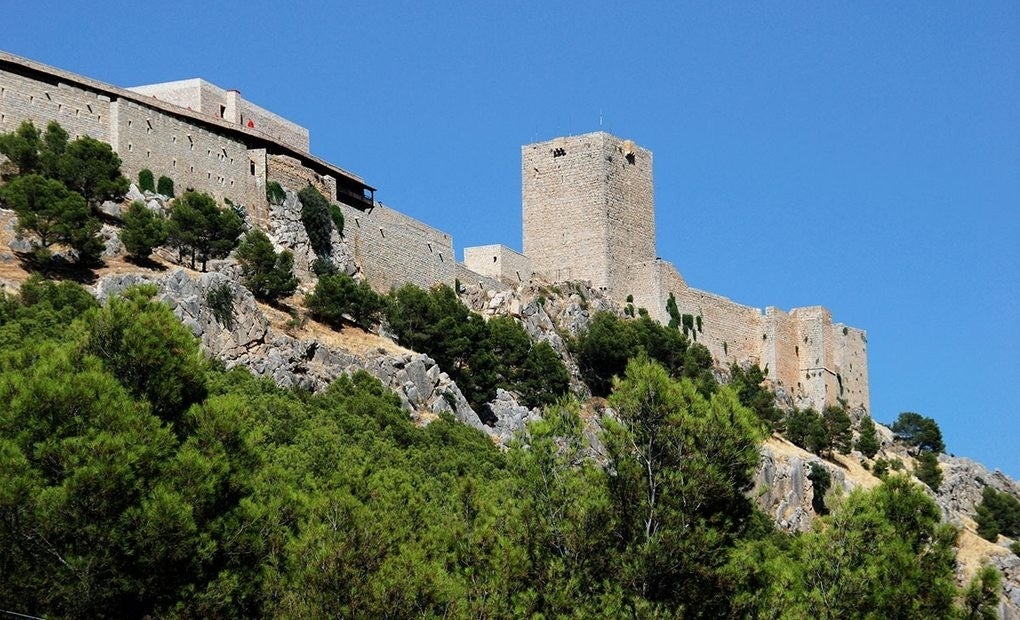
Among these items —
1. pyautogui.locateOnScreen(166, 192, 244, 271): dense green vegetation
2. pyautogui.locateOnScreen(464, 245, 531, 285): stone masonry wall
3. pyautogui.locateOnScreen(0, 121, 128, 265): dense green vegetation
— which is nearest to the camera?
pyautogui.locateOnScreen(0, 121, 128, 265): dense green vegetation

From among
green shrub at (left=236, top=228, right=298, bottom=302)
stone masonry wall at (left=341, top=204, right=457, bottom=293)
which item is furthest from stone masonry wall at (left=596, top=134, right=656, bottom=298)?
green shrub at (left=236, top=228, right=298, bottom=302)

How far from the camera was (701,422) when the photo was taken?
780 inches

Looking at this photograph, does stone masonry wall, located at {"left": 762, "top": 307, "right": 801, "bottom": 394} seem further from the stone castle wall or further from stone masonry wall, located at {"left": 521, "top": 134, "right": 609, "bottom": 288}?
the stone castle wall

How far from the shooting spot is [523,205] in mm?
56406

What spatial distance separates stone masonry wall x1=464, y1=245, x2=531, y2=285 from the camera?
171 ft

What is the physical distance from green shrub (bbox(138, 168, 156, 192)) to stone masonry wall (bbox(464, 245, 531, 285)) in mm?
14409

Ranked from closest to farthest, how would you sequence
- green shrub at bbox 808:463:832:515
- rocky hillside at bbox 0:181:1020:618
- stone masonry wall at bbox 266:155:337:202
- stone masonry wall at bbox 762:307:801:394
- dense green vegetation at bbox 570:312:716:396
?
rocky hillside at bbox 0:181:1020:618, stone masonry wall at bbox 266:155:337:202, green shrub at bbox 808:463:832:515, dense green vegetation at bbox 570:312:716:396, stone masonry wall at bbox 762:307:801:394

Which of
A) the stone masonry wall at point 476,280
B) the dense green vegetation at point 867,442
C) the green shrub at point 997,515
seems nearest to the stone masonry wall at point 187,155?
the stone masonry wall at point 476,280

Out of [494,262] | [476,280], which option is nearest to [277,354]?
[476,280]

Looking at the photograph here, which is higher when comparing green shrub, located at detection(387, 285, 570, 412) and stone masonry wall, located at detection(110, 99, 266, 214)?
stone masonry wall, located at detection(110, 99, 266, 214)

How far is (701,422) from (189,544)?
5956 millimetres

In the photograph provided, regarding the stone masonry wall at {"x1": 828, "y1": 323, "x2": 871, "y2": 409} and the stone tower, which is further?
the stone masonry wall at {"x1": 828, "y1": 323, "x2": 871, "y2": 409}

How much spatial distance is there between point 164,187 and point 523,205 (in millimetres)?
18689

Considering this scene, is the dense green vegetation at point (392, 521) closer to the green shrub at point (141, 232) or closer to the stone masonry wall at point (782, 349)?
the green shrub at point (141, 232)
